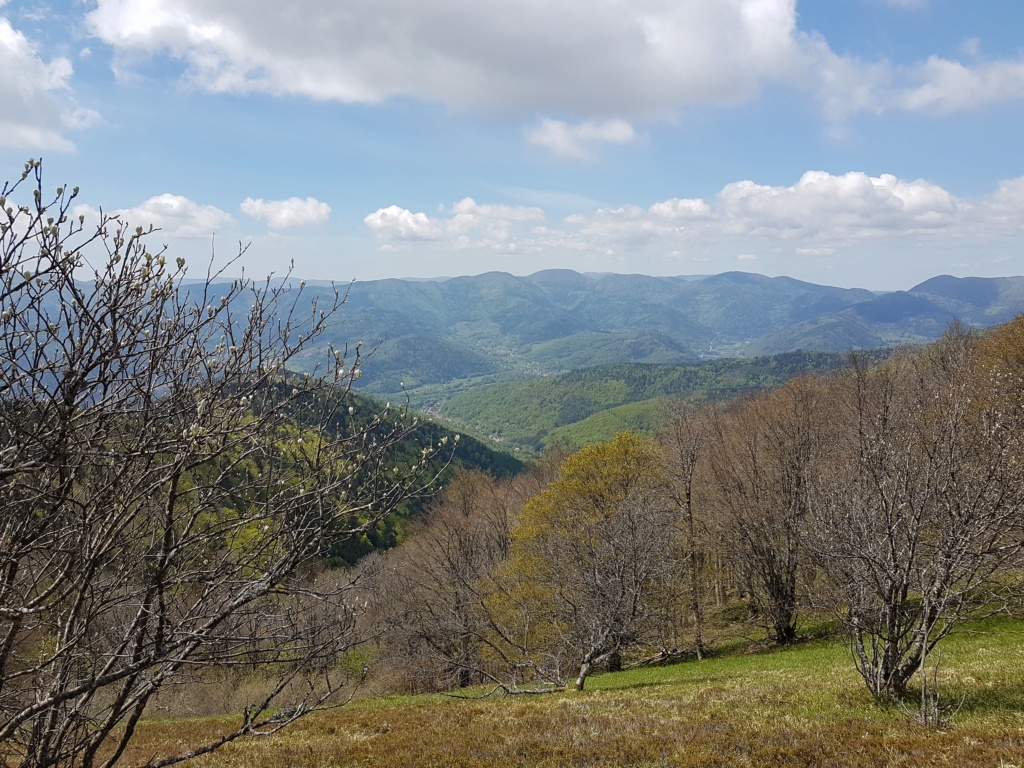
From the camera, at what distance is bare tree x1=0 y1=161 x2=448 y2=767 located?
12.9 ft

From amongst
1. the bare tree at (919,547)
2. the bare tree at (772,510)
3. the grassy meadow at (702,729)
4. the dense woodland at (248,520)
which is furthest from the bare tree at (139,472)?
the bare tree at (772,510)

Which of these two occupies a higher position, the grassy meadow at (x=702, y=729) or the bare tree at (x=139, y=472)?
the bare tree at (x=139, y=472)

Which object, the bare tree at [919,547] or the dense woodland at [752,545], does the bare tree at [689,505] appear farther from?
the bare tree at [919,547]

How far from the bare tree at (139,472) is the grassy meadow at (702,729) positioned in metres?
6.50

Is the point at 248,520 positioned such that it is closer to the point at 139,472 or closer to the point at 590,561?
the point at 139,472

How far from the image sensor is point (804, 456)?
2833 centimetres

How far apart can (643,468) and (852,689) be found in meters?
23.5

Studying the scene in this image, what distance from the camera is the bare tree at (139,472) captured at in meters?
3.94

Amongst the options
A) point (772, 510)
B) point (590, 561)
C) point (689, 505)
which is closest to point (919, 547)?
point (590, 561)

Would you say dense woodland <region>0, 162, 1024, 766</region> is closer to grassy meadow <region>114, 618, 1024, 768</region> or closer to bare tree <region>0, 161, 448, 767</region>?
bare tree <region>0, 161, 448, 767</region>

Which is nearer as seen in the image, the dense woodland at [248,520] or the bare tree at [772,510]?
the dense woodland at [248,520]

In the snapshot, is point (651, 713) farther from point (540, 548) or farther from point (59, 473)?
point (540, 548)

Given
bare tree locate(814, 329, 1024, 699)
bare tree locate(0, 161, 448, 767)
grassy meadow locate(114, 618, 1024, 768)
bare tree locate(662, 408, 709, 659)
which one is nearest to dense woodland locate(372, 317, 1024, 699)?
bare tree locate(814, 329, 1024, 699)

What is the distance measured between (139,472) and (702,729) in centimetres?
1034
